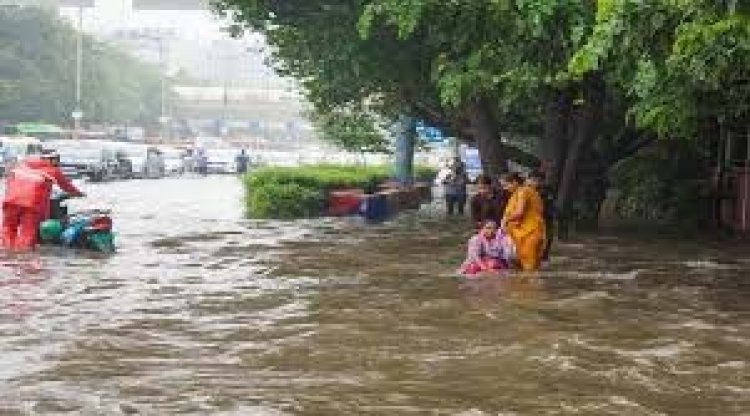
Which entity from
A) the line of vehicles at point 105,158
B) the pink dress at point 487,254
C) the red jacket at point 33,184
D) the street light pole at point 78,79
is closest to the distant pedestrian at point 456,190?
the line of vehicles at point 105,158

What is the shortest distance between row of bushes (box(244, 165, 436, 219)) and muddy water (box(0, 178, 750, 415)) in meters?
A: 7.43

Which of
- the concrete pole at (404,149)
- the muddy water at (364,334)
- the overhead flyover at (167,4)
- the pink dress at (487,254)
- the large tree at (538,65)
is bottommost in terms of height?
the muddy water at (364,334)

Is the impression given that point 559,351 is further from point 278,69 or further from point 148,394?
point 278,69

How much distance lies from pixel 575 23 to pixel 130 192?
25.3 m

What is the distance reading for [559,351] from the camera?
923cm

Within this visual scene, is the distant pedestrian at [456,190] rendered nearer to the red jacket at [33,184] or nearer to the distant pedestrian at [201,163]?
the red jacket at [33,184]

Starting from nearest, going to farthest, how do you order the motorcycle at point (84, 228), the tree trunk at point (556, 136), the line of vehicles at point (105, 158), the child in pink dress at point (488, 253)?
the child in pink dress at point (488, 253) → the motorcycle at point (84, 228) → the tree trunk at point (556, 136) → the line of vehicles at point (105, 158)

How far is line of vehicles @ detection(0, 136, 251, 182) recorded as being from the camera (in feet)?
132

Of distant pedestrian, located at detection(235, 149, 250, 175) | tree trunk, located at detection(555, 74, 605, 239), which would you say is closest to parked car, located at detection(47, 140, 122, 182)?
distant pedestrian, located at detection(235, 149, 250, 175)

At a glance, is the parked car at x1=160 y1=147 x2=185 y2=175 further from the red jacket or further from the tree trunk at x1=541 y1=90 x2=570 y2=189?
the red jacket

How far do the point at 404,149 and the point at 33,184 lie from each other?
1692cm

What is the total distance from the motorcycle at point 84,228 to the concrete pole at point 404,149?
604 inches

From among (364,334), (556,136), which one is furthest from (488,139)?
(364,334)

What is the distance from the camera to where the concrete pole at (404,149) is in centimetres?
3123
